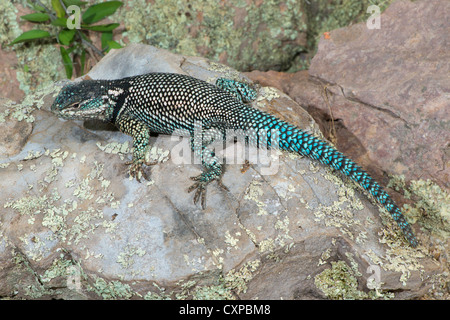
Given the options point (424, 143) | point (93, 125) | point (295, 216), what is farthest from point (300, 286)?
point (93, 125)

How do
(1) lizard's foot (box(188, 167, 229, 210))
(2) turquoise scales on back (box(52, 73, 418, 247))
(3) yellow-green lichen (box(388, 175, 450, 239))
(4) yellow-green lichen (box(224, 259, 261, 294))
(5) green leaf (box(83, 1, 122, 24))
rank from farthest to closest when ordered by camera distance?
(5) green leaf (box(83, 1, 122, 24)) → (3) yellow-green lichen (box(388, 175, 450, 239)) → (2) turquoise scales on back (box(52, 73, 418, 247)) → (1) lizard's foot (box(188, 167, 229, 210)) → (4) yellow-green lichen (box(224, 259, 261, 294))

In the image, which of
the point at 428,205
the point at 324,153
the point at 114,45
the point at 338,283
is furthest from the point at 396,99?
the point at 114,45

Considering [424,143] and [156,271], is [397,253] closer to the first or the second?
[424,143]

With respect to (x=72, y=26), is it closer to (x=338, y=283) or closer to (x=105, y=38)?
(x=105, y=38)

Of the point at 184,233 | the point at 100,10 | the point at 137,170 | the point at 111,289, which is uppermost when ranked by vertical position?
the point at 100,10

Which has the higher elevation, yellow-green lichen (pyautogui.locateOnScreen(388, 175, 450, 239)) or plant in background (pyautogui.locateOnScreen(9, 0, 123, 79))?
plant in background (pyautogui.locateOnScreen(9, 0, 123, 79))

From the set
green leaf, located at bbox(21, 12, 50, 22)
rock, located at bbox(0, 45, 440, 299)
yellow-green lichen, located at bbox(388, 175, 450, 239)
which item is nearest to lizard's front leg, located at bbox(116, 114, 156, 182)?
rock, located at bbox(0, 45, 440, 299)

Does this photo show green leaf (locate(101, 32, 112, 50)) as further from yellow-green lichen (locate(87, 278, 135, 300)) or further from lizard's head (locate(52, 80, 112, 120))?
yellow-green lichen (locate(87, 278, 135, 300))
